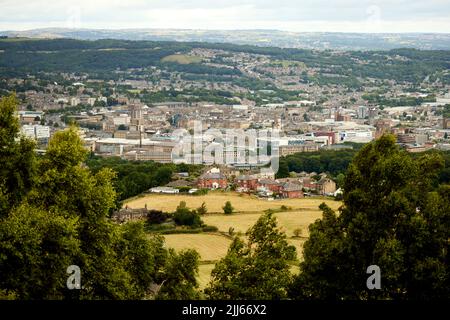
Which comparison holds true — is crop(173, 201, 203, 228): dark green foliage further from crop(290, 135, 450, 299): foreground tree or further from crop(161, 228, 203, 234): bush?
crop(290, 135, 450, 299): foreground tree

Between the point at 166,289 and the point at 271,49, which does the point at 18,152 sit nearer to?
the point at 166,289

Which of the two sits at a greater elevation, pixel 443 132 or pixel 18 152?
pixel 18 152

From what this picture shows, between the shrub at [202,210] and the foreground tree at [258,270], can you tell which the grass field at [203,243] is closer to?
the shrub at [202,210]

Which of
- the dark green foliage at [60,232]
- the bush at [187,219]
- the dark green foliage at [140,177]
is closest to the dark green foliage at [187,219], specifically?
the bush at [187,219]

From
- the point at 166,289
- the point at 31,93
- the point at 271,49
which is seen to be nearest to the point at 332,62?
the point at 271,49

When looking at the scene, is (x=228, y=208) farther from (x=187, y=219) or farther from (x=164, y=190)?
(x=164, y=190)
